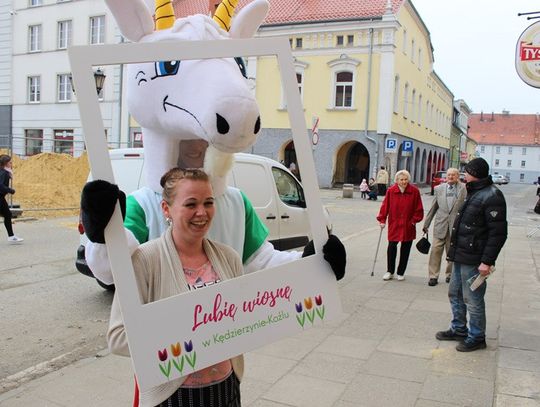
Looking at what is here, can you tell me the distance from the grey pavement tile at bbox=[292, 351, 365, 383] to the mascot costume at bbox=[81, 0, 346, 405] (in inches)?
89.0

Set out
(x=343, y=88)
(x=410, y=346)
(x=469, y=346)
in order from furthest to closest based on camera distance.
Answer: (x=343, y=88) < (x=410, y=346) < (x=469, y=346)

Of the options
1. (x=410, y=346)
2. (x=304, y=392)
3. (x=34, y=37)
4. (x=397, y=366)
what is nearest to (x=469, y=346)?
(x=410, y=346)

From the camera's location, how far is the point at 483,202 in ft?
16.1

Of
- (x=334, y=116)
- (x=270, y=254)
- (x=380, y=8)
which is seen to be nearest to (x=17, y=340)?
(x=270, y=254)

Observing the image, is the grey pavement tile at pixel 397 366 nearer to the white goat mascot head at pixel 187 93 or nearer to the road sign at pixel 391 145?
the white goat mascot head at pixel 187 93

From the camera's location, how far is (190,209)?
1.94m

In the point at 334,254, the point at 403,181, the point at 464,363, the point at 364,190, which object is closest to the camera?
the point at 334,254

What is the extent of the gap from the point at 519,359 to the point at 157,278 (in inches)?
164

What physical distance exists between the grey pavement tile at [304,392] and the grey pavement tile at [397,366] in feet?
1.61

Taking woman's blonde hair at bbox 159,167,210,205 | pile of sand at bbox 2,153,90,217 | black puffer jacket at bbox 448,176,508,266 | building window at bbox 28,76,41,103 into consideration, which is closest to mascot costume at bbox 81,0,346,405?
woman's blonde hair at bbox 159,167,210,205

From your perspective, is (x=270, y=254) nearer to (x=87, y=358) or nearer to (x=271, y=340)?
(x=271, y=340)

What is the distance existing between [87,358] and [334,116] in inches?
882

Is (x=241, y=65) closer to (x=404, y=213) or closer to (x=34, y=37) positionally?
(x=404, y=213)

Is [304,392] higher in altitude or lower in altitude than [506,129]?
lower
